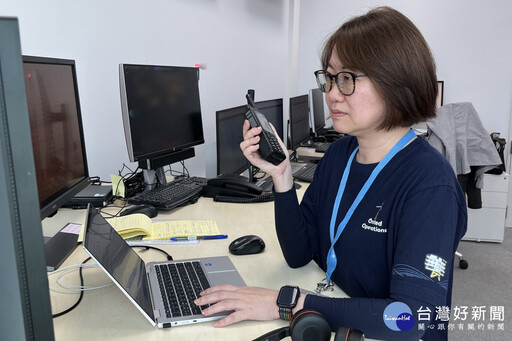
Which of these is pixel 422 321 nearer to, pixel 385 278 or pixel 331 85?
pixel 385 278

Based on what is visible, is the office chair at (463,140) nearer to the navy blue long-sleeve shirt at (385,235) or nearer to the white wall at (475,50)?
the white wall at (475,50)

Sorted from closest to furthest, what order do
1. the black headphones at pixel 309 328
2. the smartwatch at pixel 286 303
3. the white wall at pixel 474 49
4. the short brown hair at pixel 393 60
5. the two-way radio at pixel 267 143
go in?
the black headphones at pixel 309 328 → the smartwatch at pixel 286 303 → the short brown hair at pixel 393 60 → the two-way radio at pixel 267 143 → the white wall at pixel 474 49

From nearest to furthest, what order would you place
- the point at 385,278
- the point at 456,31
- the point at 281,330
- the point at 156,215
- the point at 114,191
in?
the point at 281,330 < the point at 385,278 < the point at 156,215 < the point at 114,191 < the point at 456,31

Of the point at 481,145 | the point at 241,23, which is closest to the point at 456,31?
the point at 481,145

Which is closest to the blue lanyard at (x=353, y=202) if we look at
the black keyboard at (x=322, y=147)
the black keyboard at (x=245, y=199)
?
the black keyboard at (x=245, y=199)

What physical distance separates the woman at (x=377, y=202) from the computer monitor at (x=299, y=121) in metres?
1.37

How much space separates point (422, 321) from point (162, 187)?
1.22 m

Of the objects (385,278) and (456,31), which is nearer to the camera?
(385,278)

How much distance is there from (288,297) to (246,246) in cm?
35

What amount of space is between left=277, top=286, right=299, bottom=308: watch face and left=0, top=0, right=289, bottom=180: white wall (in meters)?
1.18

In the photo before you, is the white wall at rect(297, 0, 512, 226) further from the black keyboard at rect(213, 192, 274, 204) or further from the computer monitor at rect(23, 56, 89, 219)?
the computer monitor at rect(23, 56, 89, 219)

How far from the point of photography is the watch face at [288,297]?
92 cm

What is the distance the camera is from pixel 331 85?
1.13 m

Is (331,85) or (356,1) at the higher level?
(356,1)
